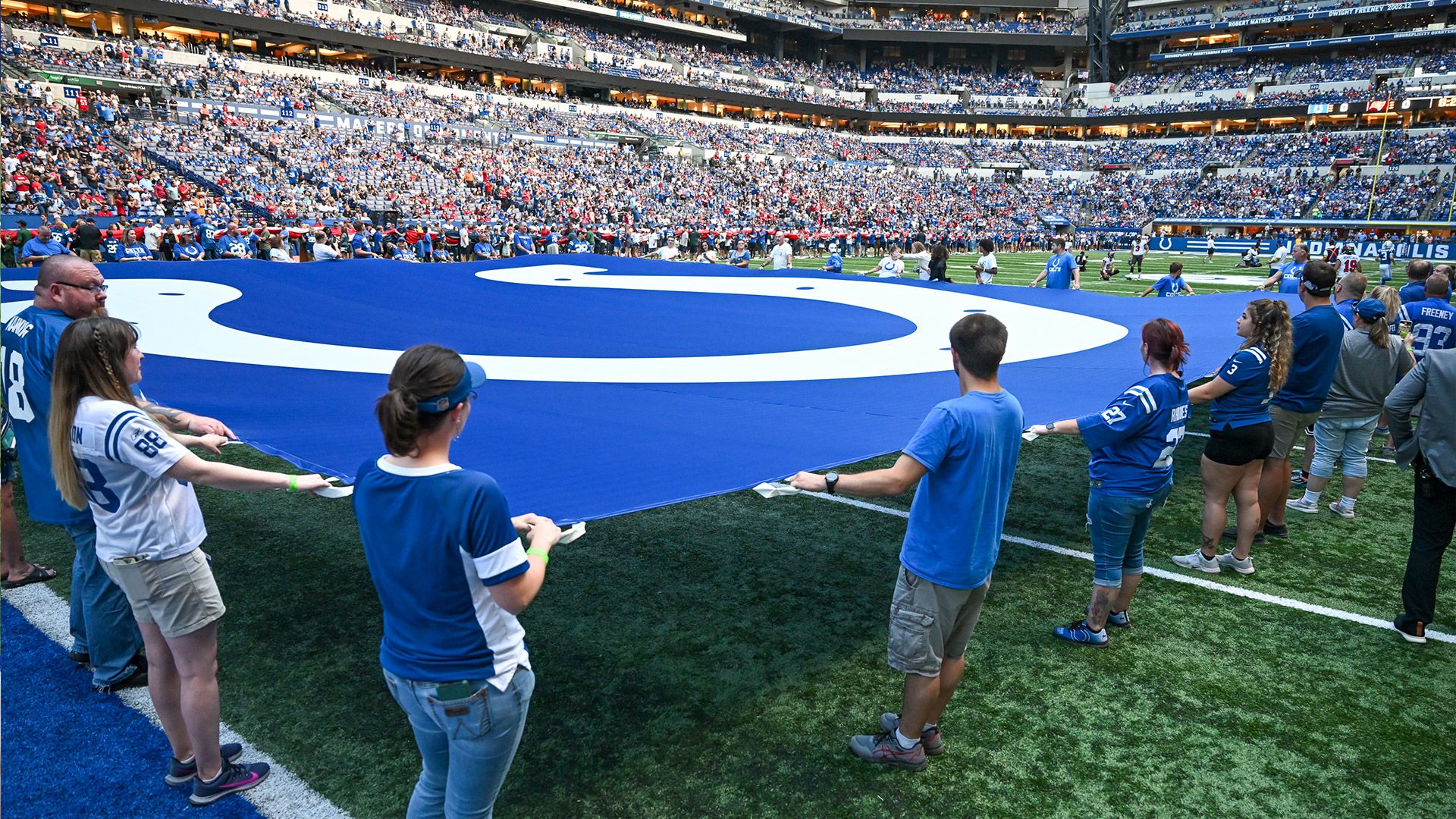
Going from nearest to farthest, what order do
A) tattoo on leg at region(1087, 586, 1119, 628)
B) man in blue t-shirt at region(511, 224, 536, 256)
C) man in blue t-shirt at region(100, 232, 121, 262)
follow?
tattoo on leg at region(1087, 586, 1119, 628), man in blue t-shirt at region(100, 232, 121, 262), man in blue t-shirt at region(511, 224, 536, 256)

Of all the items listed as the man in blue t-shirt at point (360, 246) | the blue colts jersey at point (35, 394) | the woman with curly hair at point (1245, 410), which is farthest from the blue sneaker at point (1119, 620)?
the man in blue t-shirt at point (360, 246)

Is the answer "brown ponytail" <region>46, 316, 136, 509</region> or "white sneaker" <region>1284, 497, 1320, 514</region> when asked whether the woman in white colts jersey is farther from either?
"white sneaker" <region>1284, 497, 1320, 514</region>

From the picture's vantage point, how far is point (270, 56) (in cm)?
5316

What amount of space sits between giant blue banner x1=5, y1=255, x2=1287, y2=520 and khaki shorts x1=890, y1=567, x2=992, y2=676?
75 cm

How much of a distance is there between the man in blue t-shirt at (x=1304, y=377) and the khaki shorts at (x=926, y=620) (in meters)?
3.98

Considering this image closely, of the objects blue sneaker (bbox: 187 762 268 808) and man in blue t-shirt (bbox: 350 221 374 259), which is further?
man in blue t-shirt (bbox: 350 221 374 259)

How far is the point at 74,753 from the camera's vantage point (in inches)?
154

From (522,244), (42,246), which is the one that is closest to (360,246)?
(522,244)

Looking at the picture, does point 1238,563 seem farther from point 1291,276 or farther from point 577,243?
point 577,243

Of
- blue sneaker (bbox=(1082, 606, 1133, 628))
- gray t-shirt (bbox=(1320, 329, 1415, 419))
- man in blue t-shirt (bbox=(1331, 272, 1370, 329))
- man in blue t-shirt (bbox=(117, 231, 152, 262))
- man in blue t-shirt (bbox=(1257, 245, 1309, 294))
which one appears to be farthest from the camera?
man in blue t-shirt (bbox=(117, 231, 152, 262))

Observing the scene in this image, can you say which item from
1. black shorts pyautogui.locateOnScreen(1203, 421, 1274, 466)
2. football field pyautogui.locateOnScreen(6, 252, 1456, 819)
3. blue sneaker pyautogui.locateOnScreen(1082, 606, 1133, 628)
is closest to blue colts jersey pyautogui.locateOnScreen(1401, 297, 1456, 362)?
football field pyautogui.locateOnScreen(6, 252, 1456, 819)

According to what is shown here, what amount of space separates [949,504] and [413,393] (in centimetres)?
212

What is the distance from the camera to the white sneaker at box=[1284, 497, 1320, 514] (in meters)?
7.71

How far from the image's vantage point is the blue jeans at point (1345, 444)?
7.31 m
